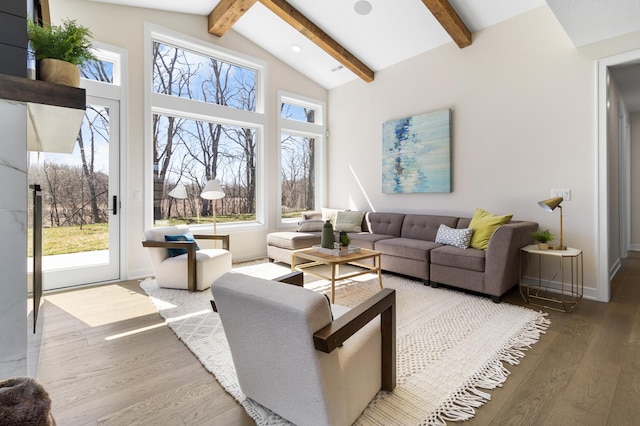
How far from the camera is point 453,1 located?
3744 mm

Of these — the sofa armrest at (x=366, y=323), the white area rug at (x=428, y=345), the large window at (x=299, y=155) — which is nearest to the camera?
the sofa armrest at (x=366, y=323)

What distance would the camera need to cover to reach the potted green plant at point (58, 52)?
4.92 feet

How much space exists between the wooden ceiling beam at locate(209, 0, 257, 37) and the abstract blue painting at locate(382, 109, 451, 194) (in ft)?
8.64

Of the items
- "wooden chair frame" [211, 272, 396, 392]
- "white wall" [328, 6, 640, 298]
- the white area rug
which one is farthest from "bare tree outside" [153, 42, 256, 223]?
"wooden chair frame" [211, 272, 396, 392]

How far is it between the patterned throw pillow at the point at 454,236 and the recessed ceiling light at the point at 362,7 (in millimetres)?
2989

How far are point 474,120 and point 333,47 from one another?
2.37 metres

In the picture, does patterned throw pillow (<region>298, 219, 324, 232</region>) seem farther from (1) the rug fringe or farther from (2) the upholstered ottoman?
(1) the rug fringe

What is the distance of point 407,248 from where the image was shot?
12.7 feet

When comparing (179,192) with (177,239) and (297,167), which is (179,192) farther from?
(297,167)

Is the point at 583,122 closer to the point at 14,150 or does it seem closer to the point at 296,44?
the point at 296,44

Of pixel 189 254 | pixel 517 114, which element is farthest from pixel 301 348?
pixel 517 114

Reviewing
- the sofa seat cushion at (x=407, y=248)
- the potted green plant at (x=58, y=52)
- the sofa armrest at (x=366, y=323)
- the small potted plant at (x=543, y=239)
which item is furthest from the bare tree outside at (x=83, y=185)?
the small potted plant at (x=543, y=239)

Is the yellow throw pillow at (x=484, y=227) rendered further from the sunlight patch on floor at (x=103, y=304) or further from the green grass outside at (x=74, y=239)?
the green grass outside at (x=74, y=239)

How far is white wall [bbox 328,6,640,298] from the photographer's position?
3.32 metres
